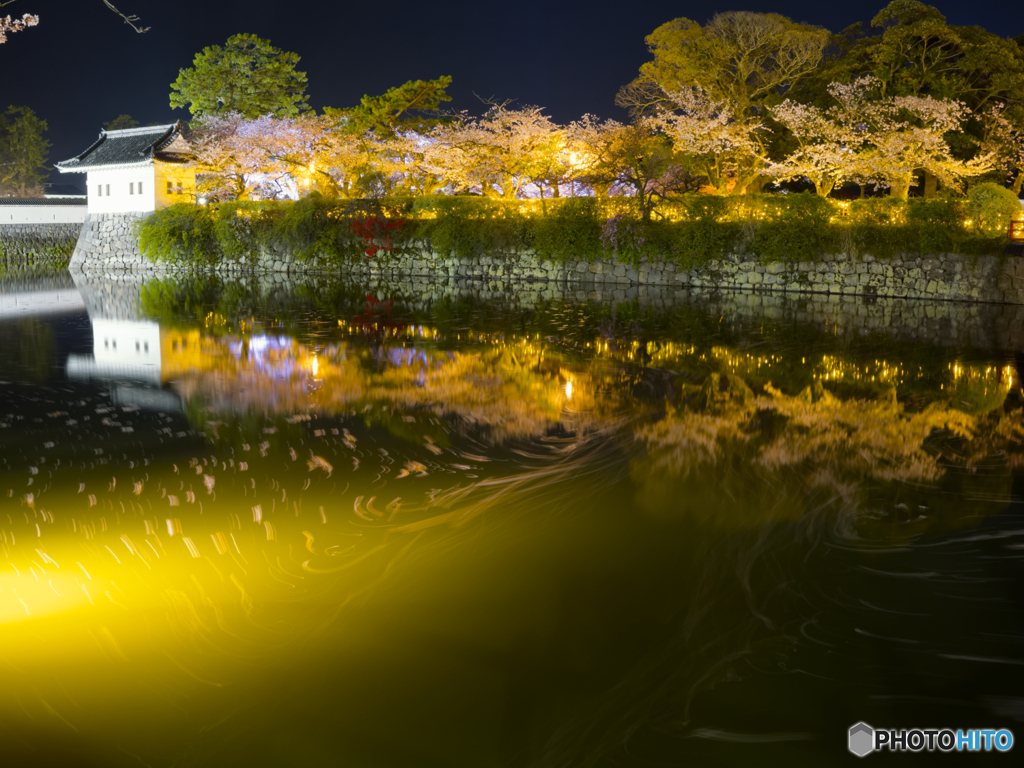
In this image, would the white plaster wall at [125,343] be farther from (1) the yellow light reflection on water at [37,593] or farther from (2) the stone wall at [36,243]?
(2) the stone wall at [36,243]

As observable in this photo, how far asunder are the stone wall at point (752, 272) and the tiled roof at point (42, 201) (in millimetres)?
12177

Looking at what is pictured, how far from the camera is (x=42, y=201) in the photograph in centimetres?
3891

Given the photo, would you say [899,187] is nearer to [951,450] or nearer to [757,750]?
[951,450]

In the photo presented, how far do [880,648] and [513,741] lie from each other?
1712 mm

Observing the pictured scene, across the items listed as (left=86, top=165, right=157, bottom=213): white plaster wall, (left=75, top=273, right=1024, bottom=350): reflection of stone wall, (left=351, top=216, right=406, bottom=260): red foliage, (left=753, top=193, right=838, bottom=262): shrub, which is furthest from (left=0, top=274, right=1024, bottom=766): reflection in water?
(left=86, top=165, right=157, bottom=213): white plaster wall

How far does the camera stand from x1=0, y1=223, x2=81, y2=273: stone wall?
121 ft

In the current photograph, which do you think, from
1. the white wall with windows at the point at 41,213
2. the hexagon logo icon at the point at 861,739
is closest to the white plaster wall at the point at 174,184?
the white wall with windows at the point at 41,213

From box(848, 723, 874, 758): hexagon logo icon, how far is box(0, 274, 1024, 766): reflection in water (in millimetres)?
54

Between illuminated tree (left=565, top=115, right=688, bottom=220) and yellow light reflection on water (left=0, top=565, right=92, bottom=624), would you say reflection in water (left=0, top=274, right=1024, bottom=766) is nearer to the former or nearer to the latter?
yellow light reflection on water (left=0, top=565, right=92, bottom=624)

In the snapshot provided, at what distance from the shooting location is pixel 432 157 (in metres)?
28.2

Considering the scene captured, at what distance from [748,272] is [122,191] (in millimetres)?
26691

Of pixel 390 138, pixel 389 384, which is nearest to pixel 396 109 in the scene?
pixel 390 138

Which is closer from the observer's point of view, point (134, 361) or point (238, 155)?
point (134, 361)

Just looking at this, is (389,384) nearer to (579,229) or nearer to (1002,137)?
(579,229)
